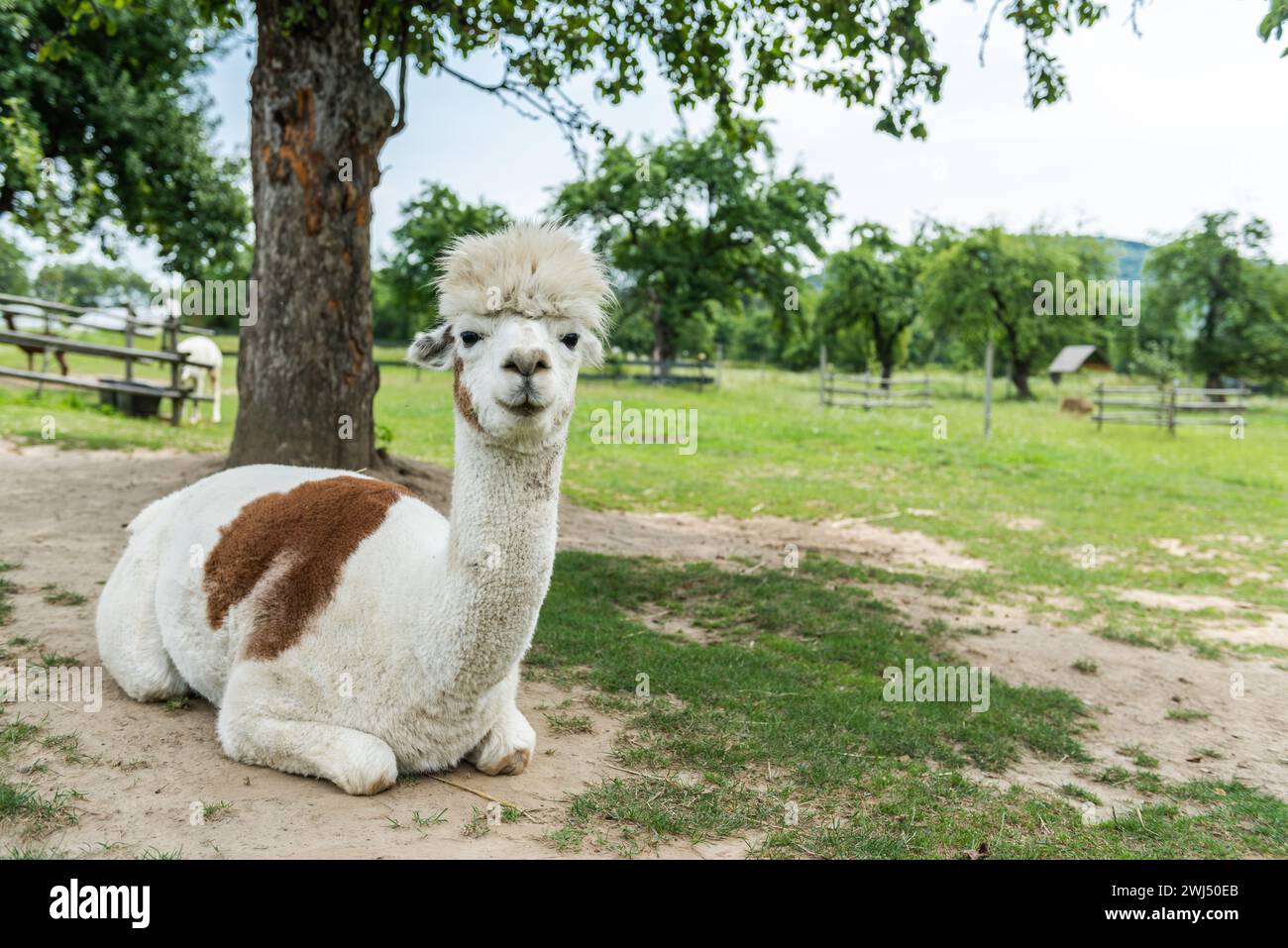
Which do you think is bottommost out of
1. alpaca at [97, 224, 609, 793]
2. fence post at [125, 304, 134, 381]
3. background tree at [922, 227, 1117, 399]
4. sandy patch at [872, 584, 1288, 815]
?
sandy patch at [872, 584, 1288, 815]

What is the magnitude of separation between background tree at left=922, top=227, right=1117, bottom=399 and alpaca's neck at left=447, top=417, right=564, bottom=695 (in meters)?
43.9

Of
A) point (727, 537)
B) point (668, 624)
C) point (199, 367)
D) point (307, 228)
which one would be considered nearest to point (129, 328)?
point (199, 367)

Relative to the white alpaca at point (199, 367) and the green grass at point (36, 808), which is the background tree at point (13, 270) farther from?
the green grass at point (36, 808)

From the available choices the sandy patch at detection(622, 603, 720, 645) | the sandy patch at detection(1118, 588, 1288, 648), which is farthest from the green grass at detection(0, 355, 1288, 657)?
the sandy patch at detection(622, 603, 720, 645)

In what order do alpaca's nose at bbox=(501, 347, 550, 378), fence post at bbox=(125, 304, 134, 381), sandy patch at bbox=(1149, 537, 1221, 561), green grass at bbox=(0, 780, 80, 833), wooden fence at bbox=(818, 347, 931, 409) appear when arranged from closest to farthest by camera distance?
alpaca's nose at bbox=(501, 347, 550, 378)
green grass at bbox=(0, 780, 80, 833)
sandy patch at bbox=(1149, 537, 1221, 561)
fence post at bbox=(125, 304, 134, 381)
wooden fence at bbox=(818, 347, 931, 409)

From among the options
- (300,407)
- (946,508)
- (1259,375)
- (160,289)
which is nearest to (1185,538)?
(946,508)

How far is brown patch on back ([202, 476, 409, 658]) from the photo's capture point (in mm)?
3883

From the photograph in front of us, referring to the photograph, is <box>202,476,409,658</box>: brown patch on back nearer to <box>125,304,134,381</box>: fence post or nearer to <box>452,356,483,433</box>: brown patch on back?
<box>452,356,483,433</box>: brown patch on back

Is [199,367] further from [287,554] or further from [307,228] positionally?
[287,554]

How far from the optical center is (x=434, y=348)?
3617 millimetres

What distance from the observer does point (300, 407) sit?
7.85 metres

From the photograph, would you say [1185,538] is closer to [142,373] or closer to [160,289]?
Answer: [160,289]

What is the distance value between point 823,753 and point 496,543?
221 cm

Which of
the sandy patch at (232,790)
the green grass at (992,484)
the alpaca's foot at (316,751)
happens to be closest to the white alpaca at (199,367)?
the green grass at (992,484)
